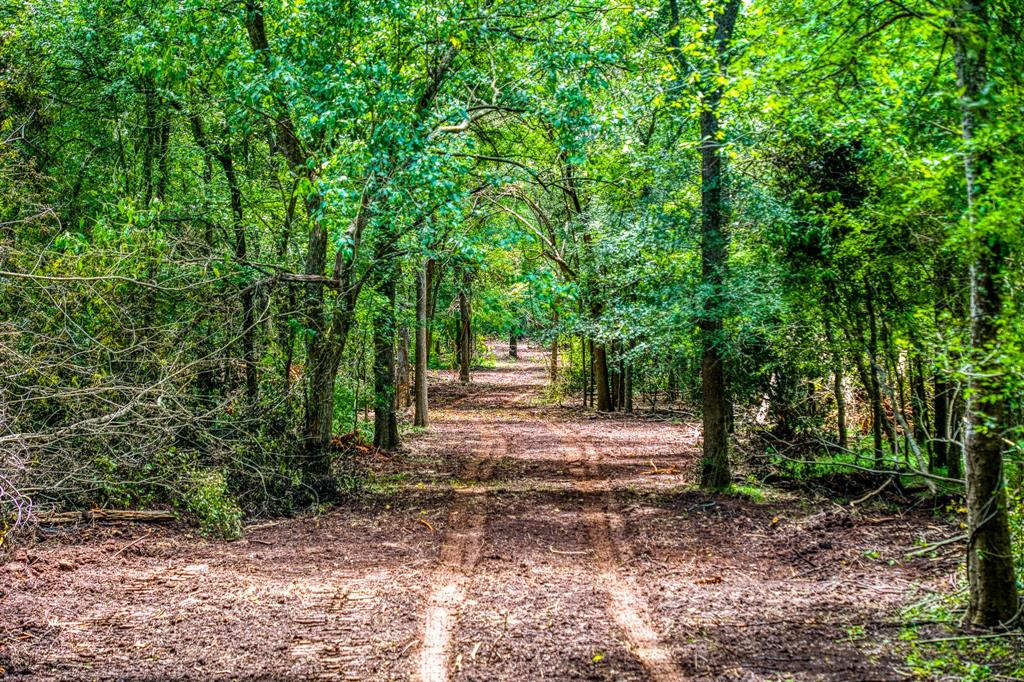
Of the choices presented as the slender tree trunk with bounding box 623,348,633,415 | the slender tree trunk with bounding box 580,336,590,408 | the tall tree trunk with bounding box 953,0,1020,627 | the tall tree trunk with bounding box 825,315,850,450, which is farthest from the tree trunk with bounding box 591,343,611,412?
the tall tree trunk with bounding box 953,0,1020,627

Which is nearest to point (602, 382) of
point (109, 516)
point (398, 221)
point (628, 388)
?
point (628, 388)

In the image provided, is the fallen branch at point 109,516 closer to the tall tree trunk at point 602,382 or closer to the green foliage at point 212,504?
the green foliage at point 212,504

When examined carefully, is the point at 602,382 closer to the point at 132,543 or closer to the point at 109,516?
the point at 109,516

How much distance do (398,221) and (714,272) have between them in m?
4.59

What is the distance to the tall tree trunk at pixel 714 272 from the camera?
10.9m

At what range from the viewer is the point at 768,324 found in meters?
11.1

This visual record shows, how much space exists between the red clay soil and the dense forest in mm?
858

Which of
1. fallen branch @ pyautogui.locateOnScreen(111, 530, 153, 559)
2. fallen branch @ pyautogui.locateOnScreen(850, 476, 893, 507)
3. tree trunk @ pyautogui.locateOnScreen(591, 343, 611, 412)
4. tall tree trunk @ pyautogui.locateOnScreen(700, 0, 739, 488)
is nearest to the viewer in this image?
fallen branch @ pyautogui.locateOnScreen(111, 530, 153, 559)

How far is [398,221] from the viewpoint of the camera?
9766mm

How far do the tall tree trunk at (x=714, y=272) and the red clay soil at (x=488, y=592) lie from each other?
0.70 m

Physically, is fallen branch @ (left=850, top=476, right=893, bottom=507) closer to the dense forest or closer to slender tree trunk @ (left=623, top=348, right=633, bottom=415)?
the dense forest

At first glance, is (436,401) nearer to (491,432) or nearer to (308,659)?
(491,432)

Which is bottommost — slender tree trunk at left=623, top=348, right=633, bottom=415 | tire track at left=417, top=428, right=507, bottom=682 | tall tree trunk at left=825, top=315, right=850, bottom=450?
tire track at left=417, top=428, right=507, bottom=682

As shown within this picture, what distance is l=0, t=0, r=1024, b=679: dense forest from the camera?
27.0ft
